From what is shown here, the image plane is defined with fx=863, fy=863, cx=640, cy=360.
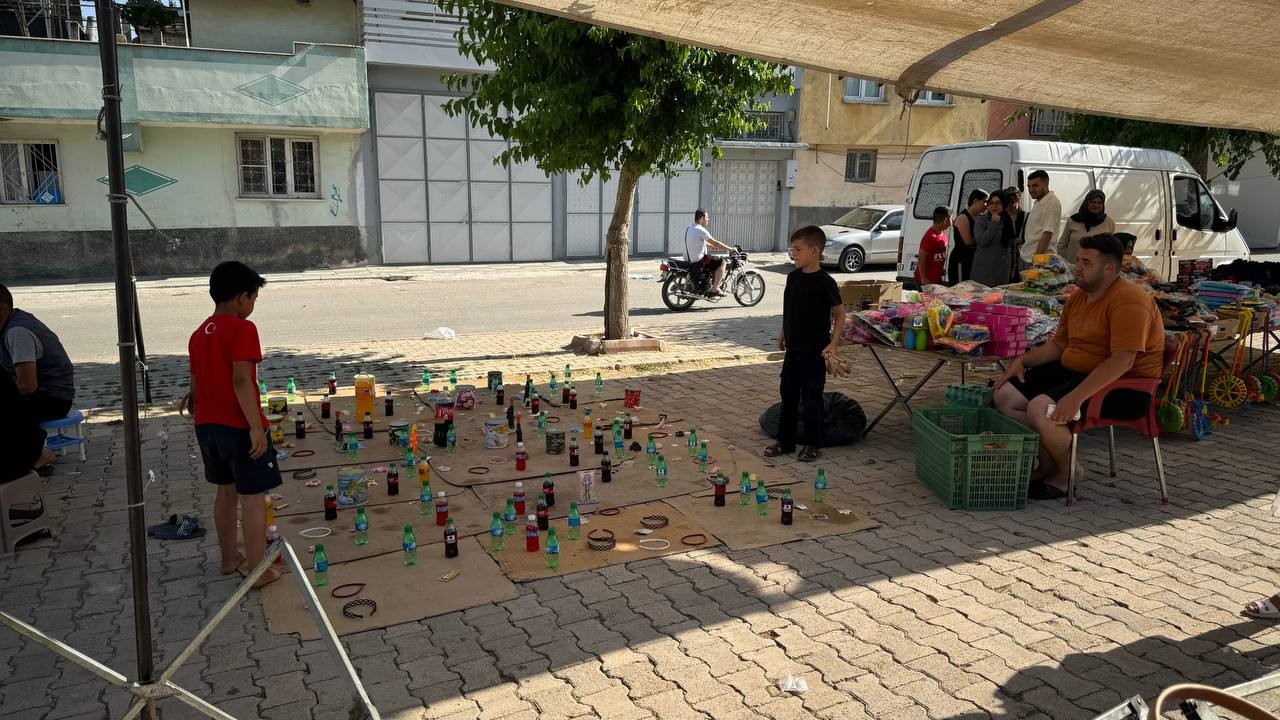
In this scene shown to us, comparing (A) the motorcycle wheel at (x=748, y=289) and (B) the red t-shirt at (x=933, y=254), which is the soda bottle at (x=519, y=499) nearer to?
(B) the red t-shirt at (x=933, y=254)

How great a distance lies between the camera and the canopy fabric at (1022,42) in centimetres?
360

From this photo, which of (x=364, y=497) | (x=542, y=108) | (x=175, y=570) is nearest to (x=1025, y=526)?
(x=364, y=497)

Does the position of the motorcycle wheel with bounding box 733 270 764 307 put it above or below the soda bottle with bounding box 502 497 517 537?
above

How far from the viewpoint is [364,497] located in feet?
18.3

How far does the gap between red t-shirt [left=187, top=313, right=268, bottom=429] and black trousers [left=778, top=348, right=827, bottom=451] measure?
369cm

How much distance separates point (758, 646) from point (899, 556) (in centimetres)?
134

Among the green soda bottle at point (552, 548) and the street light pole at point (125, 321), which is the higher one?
the street light pole at point (125, 321)

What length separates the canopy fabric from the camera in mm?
3598

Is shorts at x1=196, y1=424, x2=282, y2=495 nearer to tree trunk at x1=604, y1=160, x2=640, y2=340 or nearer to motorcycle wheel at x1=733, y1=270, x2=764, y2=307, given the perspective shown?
tree trunk at x1=604, y1=160, x2=640, y2=340

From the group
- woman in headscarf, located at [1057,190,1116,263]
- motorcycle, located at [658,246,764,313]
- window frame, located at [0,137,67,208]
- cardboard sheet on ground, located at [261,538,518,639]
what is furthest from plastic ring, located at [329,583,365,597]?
window frame, located at [0,137,67,208]

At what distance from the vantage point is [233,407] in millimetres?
4270

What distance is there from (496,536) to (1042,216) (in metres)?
7.50

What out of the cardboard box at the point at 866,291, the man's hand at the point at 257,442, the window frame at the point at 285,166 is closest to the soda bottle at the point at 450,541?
the man's hand at the point at 257,442

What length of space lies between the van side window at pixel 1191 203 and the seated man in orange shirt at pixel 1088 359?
27.5 ft
